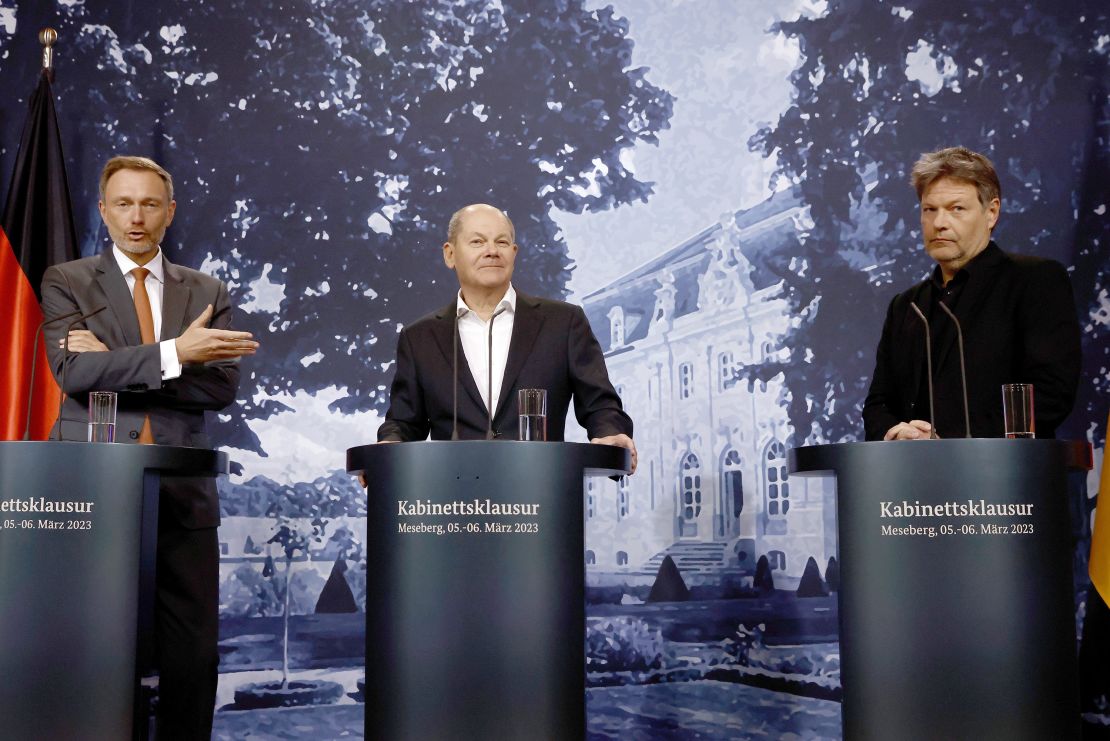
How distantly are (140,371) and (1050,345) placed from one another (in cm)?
252

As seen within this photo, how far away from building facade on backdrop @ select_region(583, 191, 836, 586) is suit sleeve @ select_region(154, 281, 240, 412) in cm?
190

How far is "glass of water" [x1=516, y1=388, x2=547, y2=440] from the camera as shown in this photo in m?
2.73

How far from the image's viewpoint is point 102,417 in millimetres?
2740

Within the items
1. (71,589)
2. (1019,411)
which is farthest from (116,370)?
(1019,411)

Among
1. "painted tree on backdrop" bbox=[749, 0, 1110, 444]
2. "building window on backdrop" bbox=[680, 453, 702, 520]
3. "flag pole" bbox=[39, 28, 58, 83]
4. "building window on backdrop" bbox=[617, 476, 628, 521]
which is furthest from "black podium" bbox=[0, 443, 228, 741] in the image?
"painted tree on backdrop" bbox=[749, 0, 1110, 444]

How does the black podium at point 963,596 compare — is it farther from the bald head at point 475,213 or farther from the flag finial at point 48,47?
the flag finial at point 48,47

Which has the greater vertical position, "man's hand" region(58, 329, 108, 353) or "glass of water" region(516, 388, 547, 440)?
"man's hand" region(58, 329, 108, 353)

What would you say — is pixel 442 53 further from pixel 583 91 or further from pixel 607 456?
pixel 607 456

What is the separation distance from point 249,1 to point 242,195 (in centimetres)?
88

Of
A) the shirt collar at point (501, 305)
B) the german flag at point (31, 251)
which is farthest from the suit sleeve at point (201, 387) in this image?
the german flag at point (31, 251)

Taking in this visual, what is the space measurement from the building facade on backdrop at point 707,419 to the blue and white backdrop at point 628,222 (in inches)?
0.5

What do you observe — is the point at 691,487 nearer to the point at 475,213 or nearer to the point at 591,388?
the point at 591,388

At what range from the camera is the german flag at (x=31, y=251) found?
13.5ft

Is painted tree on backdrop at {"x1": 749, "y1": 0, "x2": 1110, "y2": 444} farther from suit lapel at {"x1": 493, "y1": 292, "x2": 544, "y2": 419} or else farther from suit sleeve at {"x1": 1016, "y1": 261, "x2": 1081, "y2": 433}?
suit lapel at {"x1": 493, "y1": 292, "x2": 544, "y2": 419}
